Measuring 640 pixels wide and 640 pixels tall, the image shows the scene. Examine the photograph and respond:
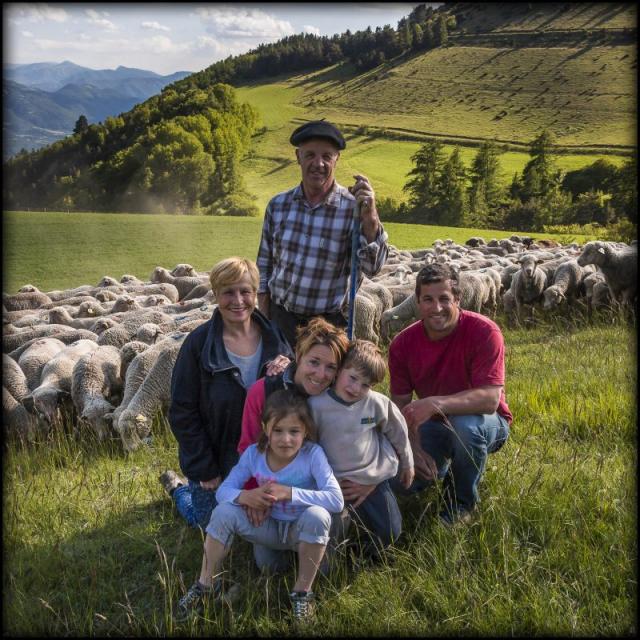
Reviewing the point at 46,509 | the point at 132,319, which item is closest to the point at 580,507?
the point at 46,509

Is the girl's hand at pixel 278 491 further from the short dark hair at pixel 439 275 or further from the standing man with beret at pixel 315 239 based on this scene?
the standing man with beret at pixel 315 239

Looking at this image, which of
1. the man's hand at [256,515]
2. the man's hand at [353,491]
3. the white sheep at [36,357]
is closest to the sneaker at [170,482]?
the man's hand at [256,515]

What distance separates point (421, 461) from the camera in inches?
Result: 147

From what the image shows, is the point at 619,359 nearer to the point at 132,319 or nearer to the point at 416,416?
the point at 416,416

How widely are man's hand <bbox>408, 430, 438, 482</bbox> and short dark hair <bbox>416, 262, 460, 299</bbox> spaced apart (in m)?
0.92

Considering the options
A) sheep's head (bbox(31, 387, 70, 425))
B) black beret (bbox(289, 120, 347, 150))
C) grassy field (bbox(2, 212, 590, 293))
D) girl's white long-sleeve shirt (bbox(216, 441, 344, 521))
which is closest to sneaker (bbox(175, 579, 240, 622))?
girl's white long-sleeve shirt (bbox(216, 441, 344, 521))

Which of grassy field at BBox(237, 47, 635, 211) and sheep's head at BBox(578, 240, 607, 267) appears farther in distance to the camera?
grassy field at BBox(237, 47, 635, 211)

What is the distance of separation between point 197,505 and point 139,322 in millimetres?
6255

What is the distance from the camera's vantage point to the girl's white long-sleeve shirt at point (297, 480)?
3.03 meters

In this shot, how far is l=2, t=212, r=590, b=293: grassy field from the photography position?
20.6m

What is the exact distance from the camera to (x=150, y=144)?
119ft

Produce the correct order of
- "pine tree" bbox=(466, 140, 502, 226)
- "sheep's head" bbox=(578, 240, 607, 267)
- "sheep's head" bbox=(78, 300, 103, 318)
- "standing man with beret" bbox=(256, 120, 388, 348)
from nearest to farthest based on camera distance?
"standing man with beret" bbox=(256, 120, 388, 348) < "sheep's head" bbox=(578, 240, 607, 267) < "sheep's head" bbox=(78, 300, 103, 318) < "pine tree" bbox=(466, 140, 502, 226)

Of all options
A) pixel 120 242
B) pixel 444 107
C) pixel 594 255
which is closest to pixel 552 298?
pixel 594 255

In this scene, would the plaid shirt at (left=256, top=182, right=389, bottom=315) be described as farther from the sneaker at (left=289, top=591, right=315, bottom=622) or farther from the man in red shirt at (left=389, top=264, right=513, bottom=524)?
the sneaker at (left=289, top=591, right=315, bottom=622)
